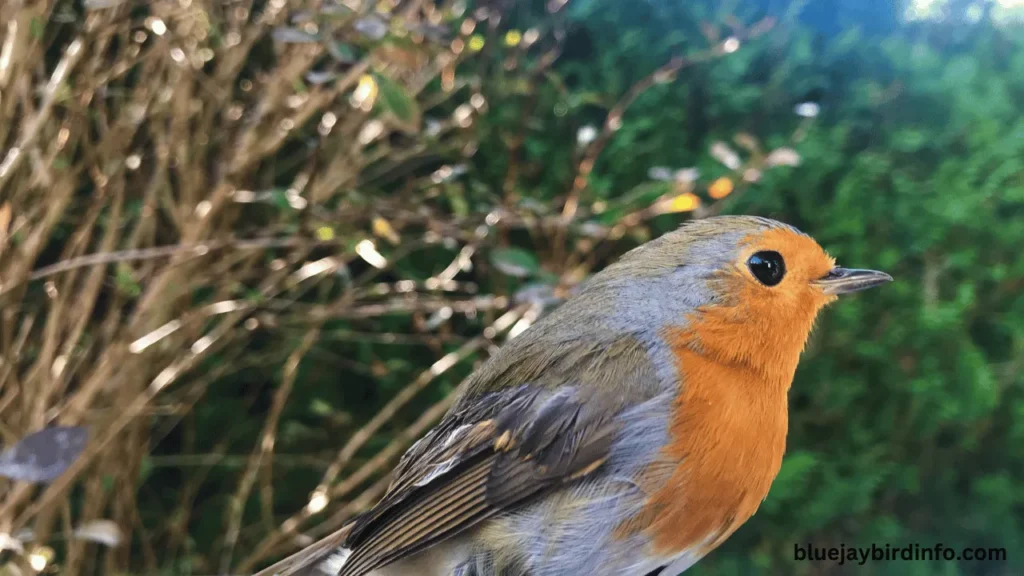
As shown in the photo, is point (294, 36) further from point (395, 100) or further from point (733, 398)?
point (733, 398)

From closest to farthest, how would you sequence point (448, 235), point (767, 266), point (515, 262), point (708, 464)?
point (708, 464)
point (767, 266)
point (515, 262)
point (448, 235)

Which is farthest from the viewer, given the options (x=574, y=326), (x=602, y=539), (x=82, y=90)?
(x=82, y=90)

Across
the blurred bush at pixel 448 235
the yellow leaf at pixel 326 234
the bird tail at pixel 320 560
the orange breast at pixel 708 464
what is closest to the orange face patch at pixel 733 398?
the orange breast at pixel 708 464

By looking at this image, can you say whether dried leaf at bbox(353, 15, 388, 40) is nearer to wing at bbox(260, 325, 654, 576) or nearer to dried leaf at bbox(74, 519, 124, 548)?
wing at bbox(260, 325, 654, 576)

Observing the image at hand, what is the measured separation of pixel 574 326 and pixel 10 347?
3.81 ft

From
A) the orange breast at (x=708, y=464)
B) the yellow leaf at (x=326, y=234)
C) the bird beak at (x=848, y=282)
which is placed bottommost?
the yellow leaf at (x=326, y=234)

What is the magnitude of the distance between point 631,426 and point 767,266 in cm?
23

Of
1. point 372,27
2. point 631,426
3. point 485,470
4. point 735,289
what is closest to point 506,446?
point 485,470

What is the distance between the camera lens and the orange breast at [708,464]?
0.71 meters

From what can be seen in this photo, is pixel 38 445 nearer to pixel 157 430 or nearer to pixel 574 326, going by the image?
pixel 574 326

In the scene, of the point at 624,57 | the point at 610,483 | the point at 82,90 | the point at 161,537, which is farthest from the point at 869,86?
Answer: the point at 161,537

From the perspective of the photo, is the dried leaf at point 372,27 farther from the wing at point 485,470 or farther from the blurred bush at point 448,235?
the wing at point 485,470

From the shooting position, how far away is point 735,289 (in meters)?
0.81

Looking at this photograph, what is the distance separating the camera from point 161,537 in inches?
78.2
